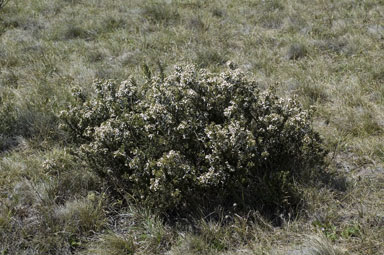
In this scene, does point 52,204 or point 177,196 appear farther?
point 52,204

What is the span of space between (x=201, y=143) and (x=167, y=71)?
270cm

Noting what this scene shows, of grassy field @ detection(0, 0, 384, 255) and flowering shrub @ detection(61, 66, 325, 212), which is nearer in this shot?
grassy field @ detection(0, 0, 384, 255)

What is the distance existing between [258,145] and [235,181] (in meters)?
0.41

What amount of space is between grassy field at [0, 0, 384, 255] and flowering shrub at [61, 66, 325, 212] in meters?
0.22

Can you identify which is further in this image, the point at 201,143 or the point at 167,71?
the point at 167,71

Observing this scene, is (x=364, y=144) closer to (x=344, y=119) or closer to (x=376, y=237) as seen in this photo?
(x=344, y=119)

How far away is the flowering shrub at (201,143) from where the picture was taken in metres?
3.33

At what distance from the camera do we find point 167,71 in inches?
241

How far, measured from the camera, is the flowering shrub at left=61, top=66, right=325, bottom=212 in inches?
131

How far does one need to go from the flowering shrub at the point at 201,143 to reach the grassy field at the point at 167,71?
220 millimetres

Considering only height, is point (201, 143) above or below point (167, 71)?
above

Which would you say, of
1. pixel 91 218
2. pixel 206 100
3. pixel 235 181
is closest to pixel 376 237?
pixel 235 181

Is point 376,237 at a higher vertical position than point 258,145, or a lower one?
lower

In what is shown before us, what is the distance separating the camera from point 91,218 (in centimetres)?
340
